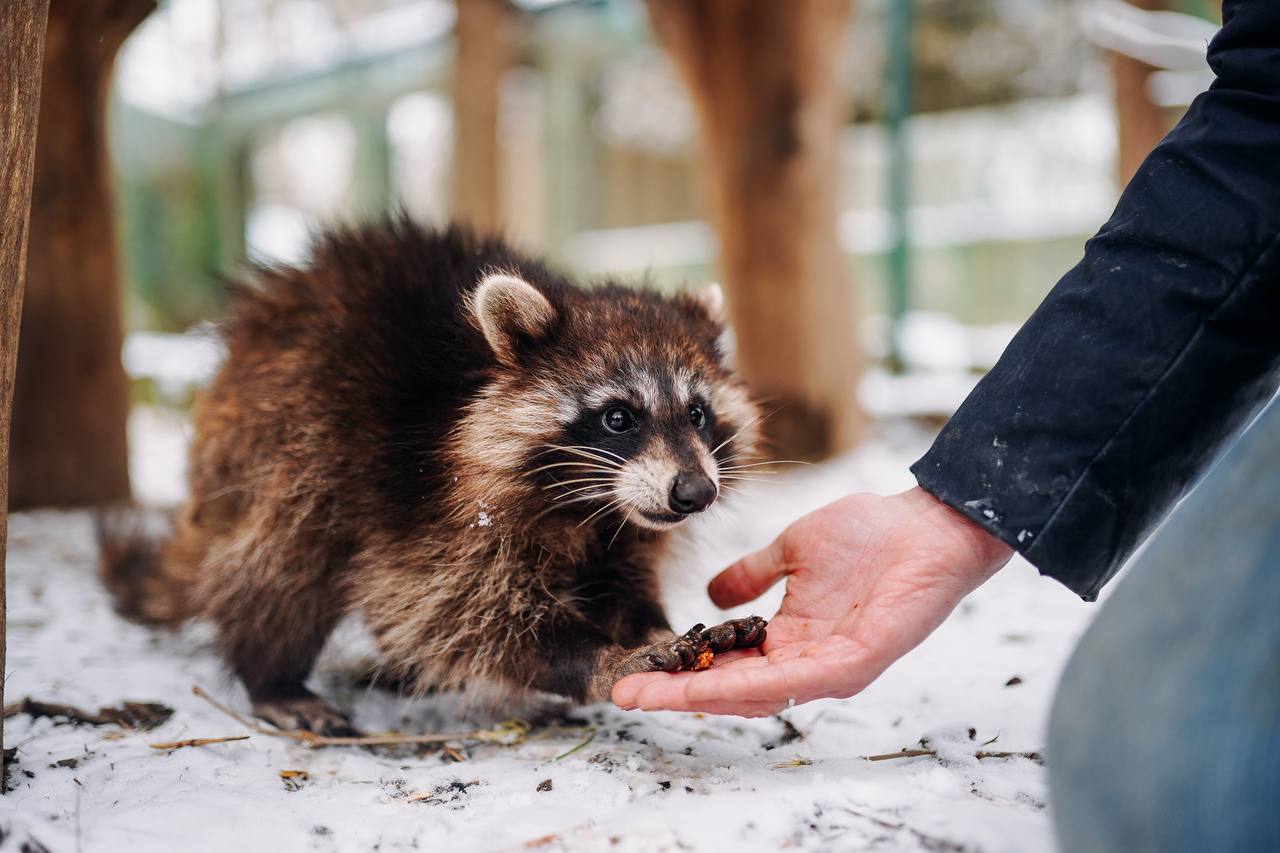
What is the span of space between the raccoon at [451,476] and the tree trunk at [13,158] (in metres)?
0.81

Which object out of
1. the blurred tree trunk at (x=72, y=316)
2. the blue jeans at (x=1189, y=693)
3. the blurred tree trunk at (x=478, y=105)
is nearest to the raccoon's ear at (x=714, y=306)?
the blue jeans at (x=1189, y=693)

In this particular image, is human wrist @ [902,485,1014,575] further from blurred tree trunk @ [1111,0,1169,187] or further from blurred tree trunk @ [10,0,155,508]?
blurred tree trunk @ [10,0,155,508]

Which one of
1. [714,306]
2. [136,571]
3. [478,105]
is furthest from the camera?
[478,105]

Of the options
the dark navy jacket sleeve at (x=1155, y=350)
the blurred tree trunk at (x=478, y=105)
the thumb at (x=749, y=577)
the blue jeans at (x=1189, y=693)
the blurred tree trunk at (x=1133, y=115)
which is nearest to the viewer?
the blue jeans at (x=1189, y=693)

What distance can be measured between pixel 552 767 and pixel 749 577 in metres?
0.63

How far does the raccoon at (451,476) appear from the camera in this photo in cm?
242

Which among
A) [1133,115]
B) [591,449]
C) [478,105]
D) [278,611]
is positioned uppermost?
[478,105]

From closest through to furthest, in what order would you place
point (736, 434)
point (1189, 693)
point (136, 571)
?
point (1189, 693)
point (736, 434)
point (136, 571)

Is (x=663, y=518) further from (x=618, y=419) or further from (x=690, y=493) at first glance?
(x=618, y=419)

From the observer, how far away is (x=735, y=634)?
2.11m

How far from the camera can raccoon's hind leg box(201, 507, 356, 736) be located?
252 cm

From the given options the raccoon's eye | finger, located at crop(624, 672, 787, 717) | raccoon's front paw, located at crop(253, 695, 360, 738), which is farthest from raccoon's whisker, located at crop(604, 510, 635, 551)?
raccoon's front paw, located at crop(253, 695, 360, 738)

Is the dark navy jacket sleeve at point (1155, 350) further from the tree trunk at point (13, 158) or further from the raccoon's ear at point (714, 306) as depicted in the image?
the tree trunk at point (13, 158)

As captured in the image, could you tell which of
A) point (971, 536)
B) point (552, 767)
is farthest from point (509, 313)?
point (971, 536)
